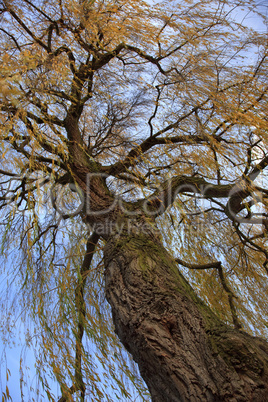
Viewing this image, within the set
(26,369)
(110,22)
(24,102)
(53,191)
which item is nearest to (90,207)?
(53,191)

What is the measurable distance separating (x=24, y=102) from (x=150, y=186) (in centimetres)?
117

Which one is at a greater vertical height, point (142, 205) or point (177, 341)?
point (142, 205)

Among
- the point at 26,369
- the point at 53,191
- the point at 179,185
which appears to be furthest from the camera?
the point at 53,191

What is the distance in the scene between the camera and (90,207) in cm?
226

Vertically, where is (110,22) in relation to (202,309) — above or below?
above

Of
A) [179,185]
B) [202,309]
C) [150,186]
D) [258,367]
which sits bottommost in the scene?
[258,367]

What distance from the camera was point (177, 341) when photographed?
1.29 m

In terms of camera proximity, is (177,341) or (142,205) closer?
(177,341)

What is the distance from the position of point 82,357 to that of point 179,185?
1.21 meters

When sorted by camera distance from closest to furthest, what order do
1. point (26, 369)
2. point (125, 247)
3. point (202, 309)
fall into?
point (202, 309) → point (125, 247) → point (26, 369)

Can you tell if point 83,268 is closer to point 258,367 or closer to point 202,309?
point 202,309

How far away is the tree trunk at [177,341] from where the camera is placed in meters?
1.15

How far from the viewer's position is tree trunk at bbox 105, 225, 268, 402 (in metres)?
1.15

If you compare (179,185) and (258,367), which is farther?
(179,185)
